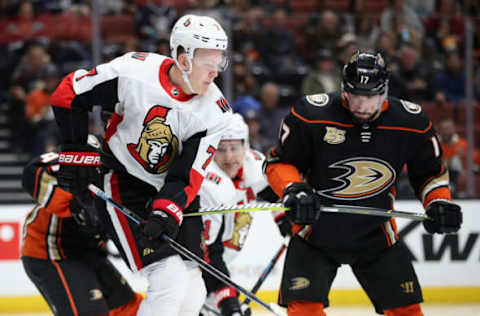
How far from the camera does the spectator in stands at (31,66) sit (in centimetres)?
588

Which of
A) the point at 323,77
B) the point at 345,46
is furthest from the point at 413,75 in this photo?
the point at 323,77

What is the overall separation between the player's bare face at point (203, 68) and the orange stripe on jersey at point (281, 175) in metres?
0.44

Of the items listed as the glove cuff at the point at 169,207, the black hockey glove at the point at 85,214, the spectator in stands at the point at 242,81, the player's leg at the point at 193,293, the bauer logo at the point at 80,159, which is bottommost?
the player's leg at the point at 193,293

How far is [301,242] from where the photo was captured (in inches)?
113

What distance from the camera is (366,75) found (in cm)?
264

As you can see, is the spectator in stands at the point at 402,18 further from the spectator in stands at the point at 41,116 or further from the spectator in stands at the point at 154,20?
the spectator in stands at the point at 41,116

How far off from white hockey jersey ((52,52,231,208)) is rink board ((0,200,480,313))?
2.26m

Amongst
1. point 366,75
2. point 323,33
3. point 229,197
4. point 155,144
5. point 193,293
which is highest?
point 323,33

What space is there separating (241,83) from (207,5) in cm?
99

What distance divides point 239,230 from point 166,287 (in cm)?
132

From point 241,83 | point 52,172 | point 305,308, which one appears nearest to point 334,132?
point 305,308

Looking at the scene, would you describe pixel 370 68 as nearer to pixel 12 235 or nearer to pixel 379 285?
pixel 379 285

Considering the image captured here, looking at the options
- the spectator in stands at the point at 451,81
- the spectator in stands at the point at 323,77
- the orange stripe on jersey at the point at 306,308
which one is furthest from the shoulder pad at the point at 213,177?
the spectator in stands at the point at 451,81

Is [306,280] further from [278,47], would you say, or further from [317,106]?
[278,47]
